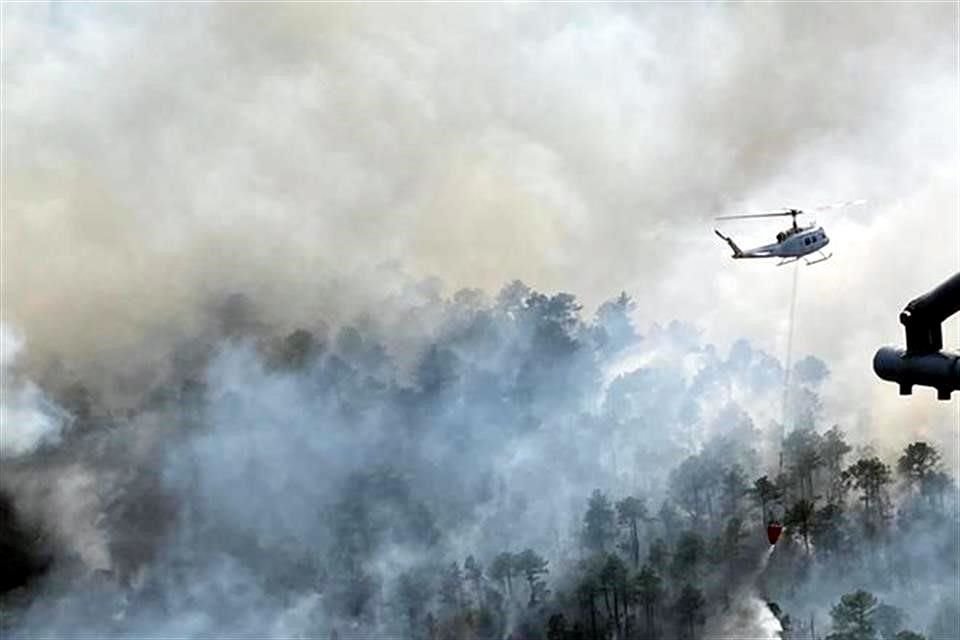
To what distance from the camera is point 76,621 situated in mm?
64312

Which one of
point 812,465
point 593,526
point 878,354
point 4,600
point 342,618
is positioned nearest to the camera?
point 878,354

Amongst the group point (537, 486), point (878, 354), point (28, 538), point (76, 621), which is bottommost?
point (878, 354)

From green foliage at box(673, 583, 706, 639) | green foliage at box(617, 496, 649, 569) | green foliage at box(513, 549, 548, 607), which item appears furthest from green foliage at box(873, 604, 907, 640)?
green foliage at box(513, 549, 548, 607)

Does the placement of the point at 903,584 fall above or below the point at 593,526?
below

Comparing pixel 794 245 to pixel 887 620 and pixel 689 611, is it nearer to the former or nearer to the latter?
pixel 887 620

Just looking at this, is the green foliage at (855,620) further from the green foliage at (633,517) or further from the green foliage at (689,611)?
the green foliage at (633,517)

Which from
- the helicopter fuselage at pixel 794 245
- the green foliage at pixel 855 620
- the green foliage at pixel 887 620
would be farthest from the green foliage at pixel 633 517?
the helicopter fuselage at pixel 794 245

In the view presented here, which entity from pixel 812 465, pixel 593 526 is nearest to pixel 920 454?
pixel 812 465

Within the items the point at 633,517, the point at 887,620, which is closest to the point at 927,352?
the point at 887,620

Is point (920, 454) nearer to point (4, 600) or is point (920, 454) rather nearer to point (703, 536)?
point (703, 536)

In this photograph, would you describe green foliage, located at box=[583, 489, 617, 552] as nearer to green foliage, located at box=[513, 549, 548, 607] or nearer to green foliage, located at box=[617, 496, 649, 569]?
green foliage, located at box=[617, 496, 649, 569]

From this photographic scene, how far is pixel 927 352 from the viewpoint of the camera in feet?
35.4

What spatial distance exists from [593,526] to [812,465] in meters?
16.5

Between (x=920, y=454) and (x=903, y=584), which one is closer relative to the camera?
(x=903, y=584)
